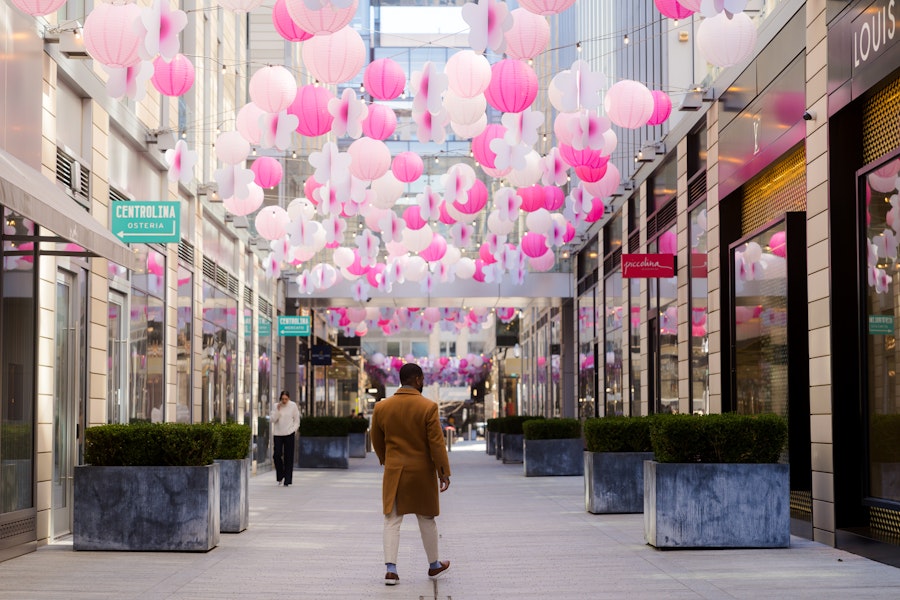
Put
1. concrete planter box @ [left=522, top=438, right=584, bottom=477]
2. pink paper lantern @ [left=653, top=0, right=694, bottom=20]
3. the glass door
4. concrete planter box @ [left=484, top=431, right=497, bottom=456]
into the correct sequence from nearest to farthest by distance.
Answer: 1. pink paper lantern @ [left=653, top=0, right=694, bottom=20]
2. the glass door
3. concrete planter box @ [left=522, top=438, right=584, bottom=477]
4. concrete planter box @ [left=484, top=431, right=497, bottom=456]

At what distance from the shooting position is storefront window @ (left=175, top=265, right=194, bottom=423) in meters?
21.5

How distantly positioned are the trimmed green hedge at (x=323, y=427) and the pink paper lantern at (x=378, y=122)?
1682 cm

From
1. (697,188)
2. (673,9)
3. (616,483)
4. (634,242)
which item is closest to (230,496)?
(616,483)

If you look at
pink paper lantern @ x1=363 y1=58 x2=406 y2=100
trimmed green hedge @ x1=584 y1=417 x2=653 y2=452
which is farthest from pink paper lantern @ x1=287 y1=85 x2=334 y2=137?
trimmed green hedge @ x1=584 y1=417 x2=653 y2=452

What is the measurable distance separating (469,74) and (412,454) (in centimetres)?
453

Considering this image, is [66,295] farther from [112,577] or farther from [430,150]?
[430,150]

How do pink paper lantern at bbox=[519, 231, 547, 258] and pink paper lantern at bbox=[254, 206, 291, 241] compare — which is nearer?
pink paper lantern at bbox=[254, 206, 291, 241]

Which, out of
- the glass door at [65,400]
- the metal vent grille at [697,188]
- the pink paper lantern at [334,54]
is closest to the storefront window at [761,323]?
the metal vent grille at [697,188]

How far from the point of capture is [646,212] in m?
23.6

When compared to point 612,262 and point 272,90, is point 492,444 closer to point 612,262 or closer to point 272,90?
point 612,262

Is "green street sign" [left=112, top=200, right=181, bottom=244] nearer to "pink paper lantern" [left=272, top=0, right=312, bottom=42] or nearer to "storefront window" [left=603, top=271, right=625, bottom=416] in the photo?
"pink paper lantern" [left=272, top=0, right=312, bottom=42]

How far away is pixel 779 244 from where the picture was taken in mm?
13539

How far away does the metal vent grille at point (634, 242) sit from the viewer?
24873mm

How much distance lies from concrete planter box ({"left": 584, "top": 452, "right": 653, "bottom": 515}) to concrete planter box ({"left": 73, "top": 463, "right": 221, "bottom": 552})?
5830mm
